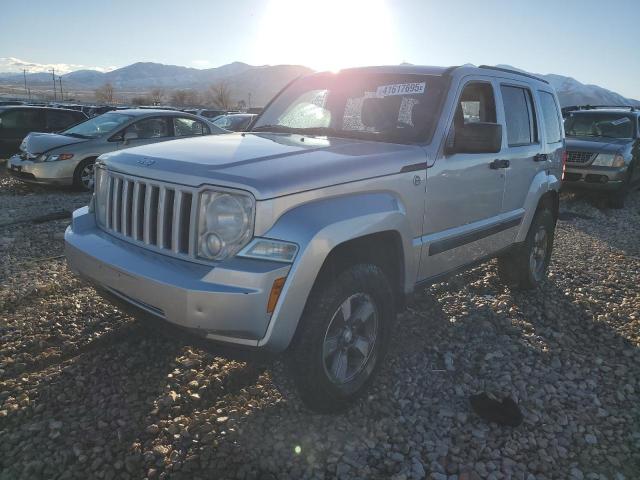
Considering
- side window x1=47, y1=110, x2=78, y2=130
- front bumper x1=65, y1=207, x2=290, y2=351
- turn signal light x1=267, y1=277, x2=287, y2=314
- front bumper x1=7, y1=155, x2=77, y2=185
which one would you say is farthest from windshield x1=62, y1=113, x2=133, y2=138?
turn signal light x1=267, y1=277, x2=287, y2=314

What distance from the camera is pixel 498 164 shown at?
148 inches

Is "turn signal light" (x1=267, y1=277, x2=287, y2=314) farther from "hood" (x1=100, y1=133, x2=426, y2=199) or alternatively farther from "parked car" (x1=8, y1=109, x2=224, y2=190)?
"parked car" (x1=8, y1=109, x2=224, y2=190)

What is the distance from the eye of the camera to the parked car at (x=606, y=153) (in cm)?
962

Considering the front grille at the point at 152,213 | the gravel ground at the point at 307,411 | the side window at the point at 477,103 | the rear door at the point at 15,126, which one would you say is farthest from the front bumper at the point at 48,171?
the side window at the point at 477,103

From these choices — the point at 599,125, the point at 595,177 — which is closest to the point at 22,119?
the point at 595,177

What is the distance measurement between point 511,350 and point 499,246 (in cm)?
90

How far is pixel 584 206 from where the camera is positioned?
33.5 feet

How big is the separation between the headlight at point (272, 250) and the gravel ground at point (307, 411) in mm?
1028

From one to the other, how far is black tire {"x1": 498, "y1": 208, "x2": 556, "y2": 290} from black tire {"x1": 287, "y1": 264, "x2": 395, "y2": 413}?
7.27 ft

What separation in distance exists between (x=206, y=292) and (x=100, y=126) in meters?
8.60

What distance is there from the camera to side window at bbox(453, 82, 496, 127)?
11.8 feet

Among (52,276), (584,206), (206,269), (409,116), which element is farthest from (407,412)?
(584,206)

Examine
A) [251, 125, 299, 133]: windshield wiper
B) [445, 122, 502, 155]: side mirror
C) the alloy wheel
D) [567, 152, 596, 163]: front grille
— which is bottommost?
the alloy wheel

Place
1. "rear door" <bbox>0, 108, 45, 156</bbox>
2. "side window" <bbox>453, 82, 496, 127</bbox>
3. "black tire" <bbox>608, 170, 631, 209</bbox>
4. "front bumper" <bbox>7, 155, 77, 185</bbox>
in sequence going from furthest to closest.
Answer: "rear door" <bbox>0, 108, 45, 156</bbox>
"black tire" <bbox>608, 170, 631, 209</bbox>
"front bumper" <bbox>7, 155, 77, 185</bbox>
"side window" <bbox>453, 82, 496, 127</bbox>
